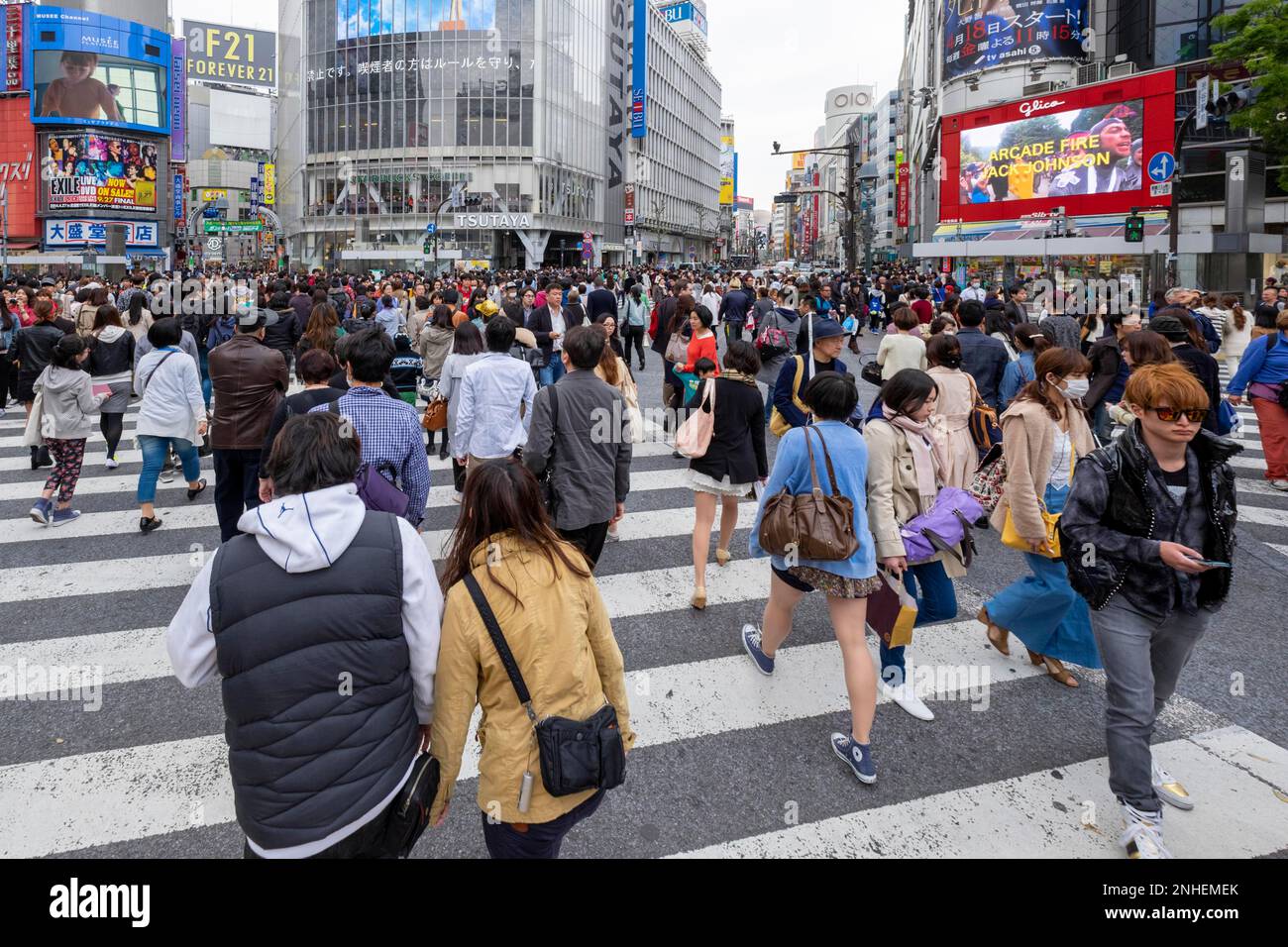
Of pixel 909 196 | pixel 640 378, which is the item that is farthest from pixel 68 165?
pixel 909 196

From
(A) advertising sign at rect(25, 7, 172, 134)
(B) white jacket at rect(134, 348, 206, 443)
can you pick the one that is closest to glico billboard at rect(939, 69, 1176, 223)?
(B) white jacket at rect(134, 348, 206, 443)

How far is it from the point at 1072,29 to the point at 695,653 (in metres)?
58.7

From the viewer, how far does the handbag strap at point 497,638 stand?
2.32 metres

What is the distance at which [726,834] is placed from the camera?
3463 millimetres

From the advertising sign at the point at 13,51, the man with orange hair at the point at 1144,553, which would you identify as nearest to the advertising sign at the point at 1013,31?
the man with orange hair at the point at 1144,553

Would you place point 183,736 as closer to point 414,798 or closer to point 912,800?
point 414,798

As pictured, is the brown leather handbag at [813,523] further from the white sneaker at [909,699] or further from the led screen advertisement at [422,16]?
the led screen advertisement at [422,16]

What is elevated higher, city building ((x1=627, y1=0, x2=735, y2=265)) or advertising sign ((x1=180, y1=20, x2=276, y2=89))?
advertising sign ((x1=180, y1=20, x2=276, y2=89))

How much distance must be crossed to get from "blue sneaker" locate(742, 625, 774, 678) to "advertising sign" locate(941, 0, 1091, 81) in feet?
188

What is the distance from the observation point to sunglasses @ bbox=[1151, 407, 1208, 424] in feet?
10.2

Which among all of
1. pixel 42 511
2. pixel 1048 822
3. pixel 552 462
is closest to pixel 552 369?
pixel 42 511

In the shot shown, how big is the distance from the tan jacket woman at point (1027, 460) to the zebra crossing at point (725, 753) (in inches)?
41.5

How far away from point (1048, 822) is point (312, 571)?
320cm

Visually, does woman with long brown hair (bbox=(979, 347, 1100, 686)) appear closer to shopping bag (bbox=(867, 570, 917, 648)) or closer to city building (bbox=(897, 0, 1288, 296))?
shopping bag (bbox=(867, 570, 917, 648))
